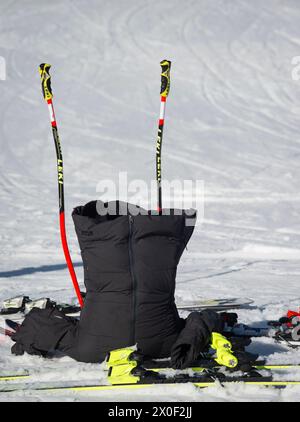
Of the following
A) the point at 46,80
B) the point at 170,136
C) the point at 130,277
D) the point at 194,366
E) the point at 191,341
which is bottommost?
the point at 194,366

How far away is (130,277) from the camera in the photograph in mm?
4426

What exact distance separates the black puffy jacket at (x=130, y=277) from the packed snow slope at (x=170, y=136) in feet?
1.02

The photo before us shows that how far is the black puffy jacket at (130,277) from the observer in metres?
4.39

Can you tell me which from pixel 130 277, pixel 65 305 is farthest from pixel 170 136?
pixel 130 277

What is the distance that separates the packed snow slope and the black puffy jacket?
0.31m

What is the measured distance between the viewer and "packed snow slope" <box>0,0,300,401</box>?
8328mm

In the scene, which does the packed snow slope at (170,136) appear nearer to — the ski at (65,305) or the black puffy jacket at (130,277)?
the ski at (65,305)

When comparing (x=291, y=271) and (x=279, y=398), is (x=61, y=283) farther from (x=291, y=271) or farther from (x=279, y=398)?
(x=279, y=398)

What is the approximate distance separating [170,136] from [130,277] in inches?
783

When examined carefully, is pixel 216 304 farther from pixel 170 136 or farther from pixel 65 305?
pixel 170 136

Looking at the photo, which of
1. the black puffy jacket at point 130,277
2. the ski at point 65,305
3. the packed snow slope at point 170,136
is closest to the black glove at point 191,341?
the black puffy jacket at point 130,277

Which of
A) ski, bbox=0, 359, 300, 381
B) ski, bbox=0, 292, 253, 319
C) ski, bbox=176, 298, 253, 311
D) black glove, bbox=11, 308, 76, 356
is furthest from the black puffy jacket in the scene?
ski, bbox=176, 298, 253, 311

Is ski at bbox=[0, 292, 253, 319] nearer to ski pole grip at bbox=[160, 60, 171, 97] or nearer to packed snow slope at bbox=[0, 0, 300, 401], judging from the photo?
packed snow slope at bbox=[0, 0, 300, 401]

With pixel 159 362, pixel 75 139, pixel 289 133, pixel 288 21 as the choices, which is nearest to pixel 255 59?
pixel 288 21
